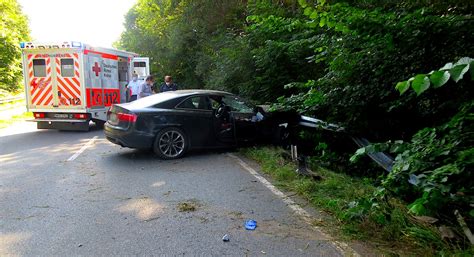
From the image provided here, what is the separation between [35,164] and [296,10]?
25.0ft

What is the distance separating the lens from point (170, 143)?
27.6ft

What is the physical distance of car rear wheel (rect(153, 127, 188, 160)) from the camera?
8305 mm

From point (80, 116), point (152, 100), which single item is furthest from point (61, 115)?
point (152, 100)

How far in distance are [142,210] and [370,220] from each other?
107 inches

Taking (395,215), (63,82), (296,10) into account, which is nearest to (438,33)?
(395,215)

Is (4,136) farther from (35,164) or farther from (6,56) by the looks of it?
(6,56)

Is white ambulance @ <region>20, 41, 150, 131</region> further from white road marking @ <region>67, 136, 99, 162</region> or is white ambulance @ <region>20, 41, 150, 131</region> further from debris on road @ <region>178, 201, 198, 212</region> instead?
debris on road @ <region>178, 201, 198, 212</region>

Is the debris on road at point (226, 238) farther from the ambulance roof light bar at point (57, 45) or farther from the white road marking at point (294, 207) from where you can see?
the ambulance roof light bar at point (57, 45)

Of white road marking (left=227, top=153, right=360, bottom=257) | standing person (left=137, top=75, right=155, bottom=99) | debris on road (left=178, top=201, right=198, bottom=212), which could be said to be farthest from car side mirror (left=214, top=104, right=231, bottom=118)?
standing person (left=137, top=75, right=155, bottom=99)

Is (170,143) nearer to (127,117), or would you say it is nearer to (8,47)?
(127,117)

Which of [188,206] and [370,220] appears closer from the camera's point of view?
[370,220]

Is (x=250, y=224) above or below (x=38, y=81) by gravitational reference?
below

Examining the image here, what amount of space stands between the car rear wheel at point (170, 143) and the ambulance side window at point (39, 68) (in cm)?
681

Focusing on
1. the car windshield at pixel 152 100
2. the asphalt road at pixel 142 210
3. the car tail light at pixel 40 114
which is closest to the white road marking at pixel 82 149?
the asphalt road at pixel 142 210
